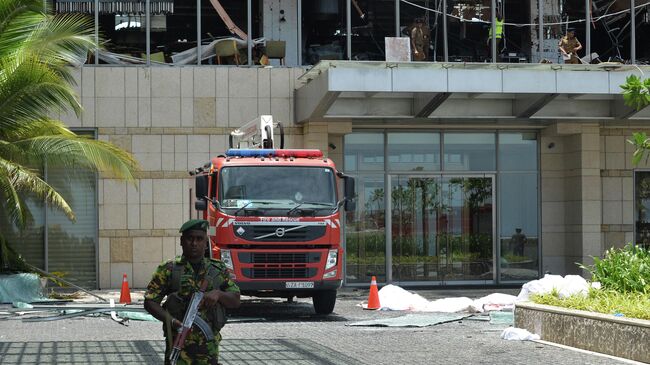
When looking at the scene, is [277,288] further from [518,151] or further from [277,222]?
[518,151]

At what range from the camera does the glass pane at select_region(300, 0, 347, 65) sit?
26031 millimetres

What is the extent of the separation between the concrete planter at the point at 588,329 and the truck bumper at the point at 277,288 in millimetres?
4070

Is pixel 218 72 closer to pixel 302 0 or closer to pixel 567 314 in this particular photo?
pixel 302 0

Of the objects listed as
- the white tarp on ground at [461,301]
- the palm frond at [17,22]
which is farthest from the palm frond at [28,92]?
the white tarp on ground at [461,301]

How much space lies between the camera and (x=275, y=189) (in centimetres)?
1808

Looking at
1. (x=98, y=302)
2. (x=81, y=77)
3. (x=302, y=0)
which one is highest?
(x=302, y=0)

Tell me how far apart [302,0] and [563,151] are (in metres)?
7.30

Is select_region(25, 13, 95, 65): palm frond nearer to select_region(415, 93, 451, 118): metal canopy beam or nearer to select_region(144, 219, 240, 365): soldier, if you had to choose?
select_region(415, 93, 451, 118): metal canopy beam

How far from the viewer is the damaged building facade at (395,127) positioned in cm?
2486

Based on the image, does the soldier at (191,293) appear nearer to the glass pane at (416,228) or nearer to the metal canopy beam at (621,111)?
the glass pane at (416,228)

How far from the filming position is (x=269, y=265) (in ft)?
58.5

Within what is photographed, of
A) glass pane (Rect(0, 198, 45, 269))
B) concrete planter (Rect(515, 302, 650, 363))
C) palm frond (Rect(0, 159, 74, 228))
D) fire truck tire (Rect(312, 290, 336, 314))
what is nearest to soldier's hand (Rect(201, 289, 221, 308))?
concrete planter (Rect(515, 302, 650, 363))

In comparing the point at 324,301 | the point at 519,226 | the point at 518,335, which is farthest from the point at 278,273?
the point at 519,226

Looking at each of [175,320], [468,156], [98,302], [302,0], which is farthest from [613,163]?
[175,320]
